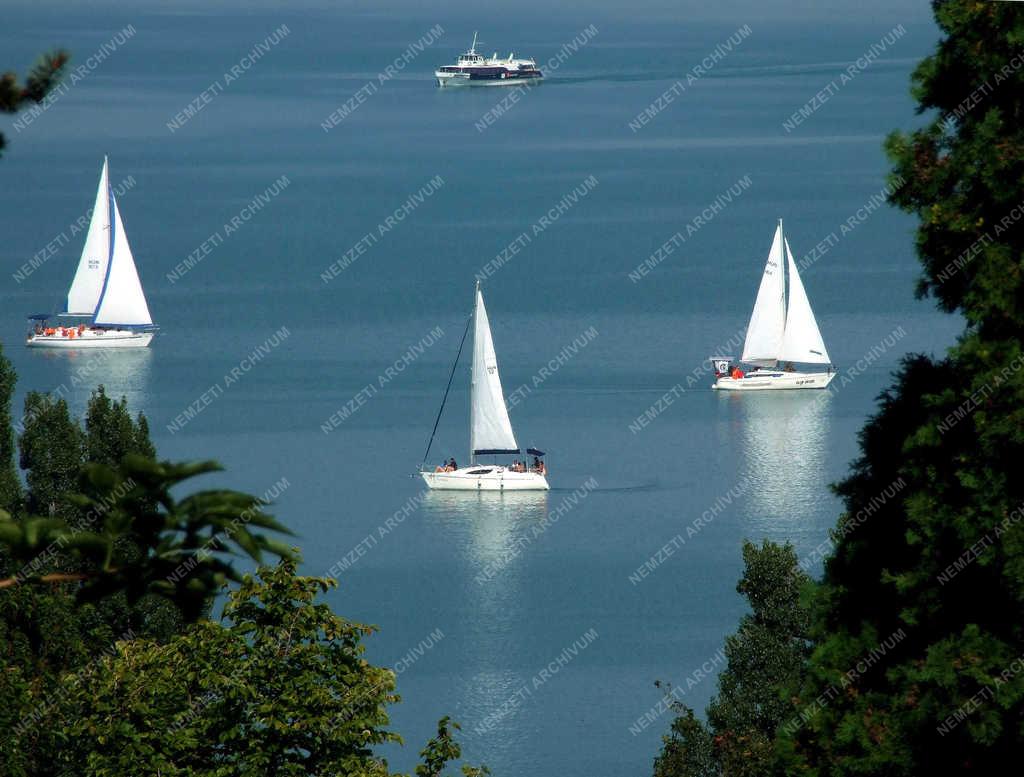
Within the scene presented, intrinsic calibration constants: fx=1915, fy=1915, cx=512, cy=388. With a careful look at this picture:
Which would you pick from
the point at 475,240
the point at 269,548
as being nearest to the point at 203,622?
the point at 269,548

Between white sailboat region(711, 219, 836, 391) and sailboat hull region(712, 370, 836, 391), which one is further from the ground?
white sailboat region(711, 219, 836, 391)

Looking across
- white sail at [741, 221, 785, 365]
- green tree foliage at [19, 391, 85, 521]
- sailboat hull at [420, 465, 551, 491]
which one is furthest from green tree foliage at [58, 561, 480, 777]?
white sail at [741, 221, 785, 365]

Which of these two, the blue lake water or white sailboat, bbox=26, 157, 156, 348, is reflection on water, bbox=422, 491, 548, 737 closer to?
the blue lake water

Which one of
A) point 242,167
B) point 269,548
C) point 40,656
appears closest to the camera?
point 269,548

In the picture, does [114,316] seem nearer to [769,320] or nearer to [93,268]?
[93,268]

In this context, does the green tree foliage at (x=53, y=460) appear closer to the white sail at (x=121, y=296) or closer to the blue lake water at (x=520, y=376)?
the blue lake water at (x=520, y=376)

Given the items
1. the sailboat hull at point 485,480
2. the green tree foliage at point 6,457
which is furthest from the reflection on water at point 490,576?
the green tree foliage at point 6,457

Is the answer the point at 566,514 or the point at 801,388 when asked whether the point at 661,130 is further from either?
the point at 566,514
